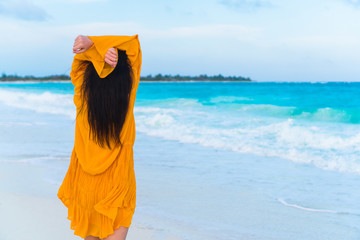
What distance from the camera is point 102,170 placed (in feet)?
5.55

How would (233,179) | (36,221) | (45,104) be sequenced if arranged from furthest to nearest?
(45,104) → (233,179) → (36,221)

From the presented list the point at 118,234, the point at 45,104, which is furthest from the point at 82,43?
the point at 45,104

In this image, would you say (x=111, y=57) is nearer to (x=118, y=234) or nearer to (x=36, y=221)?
(x=118, y=234)

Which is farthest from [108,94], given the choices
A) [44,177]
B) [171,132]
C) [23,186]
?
[171,132]

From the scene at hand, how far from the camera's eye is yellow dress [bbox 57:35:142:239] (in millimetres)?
1691

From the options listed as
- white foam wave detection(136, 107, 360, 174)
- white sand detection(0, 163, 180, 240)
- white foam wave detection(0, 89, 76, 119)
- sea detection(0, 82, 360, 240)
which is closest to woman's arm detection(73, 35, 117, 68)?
sea detection(0, 82, 360, 240)

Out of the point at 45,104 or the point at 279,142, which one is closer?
the point at 279,142

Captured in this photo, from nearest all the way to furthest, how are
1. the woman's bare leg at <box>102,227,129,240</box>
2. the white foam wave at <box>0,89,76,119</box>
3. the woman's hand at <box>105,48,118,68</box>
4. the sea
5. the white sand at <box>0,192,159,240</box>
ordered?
the woman's hand at <box>105,48,118,68</box>, the woman's bare leg at <box>102,227,129,240</box>, the white sand at <box>0,192,159,240</box>, the sea, the white foam wave at <box>0,89,76,119</box>

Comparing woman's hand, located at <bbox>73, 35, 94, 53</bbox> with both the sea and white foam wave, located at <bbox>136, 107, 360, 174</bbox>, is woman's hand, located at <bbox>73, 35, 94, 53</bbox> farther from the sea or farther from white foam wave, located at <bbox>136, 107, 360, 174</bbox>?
white foam wave, located at <bbox>136, 107, 360, 174</bbox>

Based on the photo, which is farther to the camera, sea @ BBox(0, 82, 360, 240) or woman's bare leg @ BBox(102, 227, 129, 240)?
sea @ BBox(0, 82, 360, 240)

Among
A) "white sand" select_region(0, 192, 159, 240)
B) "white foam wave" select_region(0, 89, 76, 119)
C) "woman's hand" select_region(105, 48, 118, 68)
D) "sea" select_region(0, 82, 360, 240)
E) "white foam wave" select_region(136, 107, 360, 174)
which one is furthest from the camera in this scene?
"white foam wave" select_region(0, 89, 76, 119)

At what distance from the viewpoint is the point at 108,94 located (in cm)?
165

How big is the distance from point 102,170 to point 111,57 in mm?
480

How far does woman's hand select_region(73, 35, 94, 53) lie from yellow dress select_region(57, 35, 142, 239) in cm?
2
